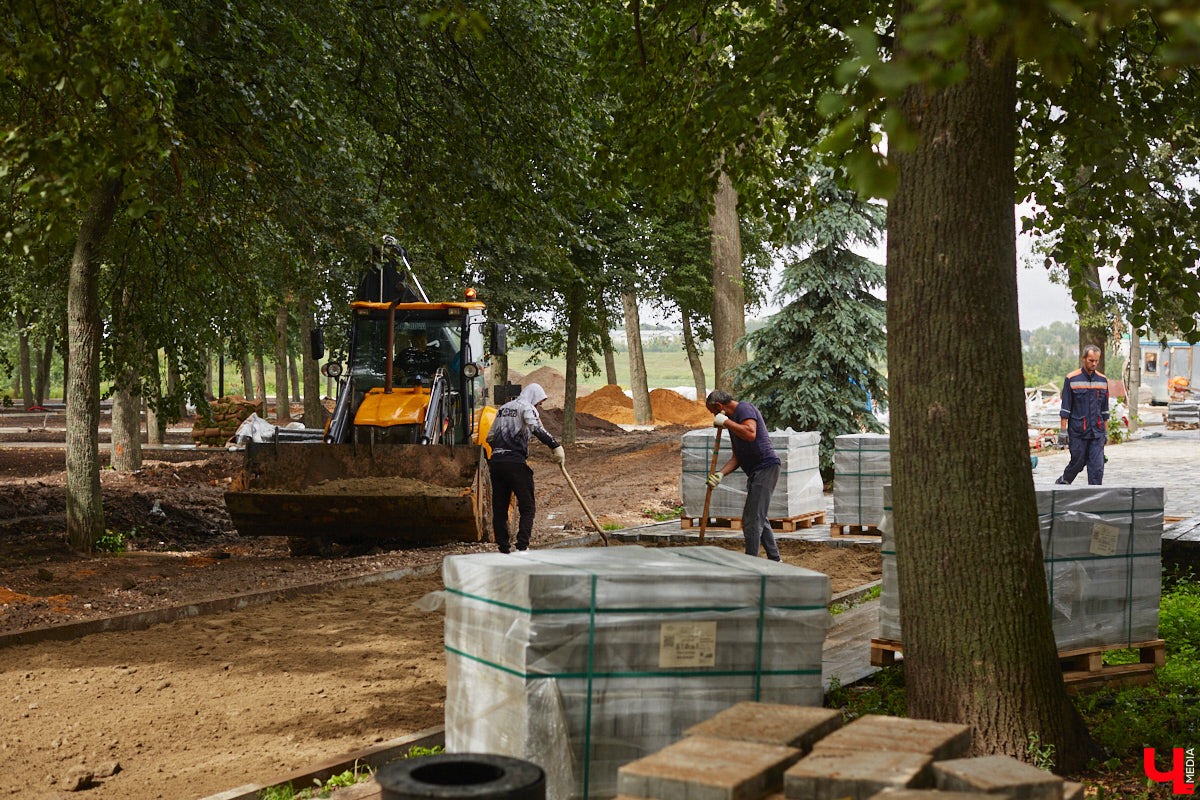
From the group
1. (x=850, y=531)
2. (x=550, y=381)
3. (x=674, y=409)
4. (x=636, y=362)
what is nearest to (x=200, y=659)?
(x=850, y=531)

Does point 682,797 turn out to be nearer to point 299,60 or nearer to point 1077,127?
point 1077,127

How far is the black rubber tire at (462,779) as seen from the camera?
297 cm

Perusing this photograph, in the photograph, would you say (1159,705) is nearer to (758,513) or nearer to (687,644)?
(687,644)

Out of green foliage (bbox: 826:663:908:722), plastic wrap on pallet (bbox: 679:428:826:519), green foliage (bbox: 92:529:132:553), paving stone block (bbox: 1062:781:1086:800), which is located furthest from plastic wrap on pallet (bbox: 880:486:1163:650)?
green foliage (bbox: 92:529:132:553)

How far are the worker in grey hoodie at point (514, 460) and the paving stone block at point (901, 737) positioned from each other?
7.32m

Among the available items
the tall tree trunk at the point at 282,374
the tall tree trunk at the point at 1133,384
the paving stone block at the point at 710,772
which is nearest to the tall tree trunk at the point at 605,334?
the tall tree trunk at the point at 282,374

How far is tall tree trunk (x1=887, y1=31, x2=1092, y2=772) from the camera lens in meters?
4.49

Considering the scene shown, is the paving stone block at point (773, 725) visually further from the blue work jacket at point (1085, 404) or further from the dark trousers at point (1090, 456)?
the dark trousers at point (1090, 456)

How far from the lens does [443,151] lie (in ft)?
39.2

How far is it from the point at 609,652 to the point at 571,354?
23599 mm

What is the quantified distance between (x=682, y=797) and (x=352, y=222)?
1074 centimetres

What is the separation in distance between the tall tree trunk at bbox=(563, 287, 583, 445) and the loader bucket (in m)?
15.0

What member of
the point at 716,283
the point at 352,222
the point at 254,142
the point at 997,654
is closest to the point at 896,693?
the point at 997,654

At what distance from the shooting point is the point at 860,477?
12047 mm
